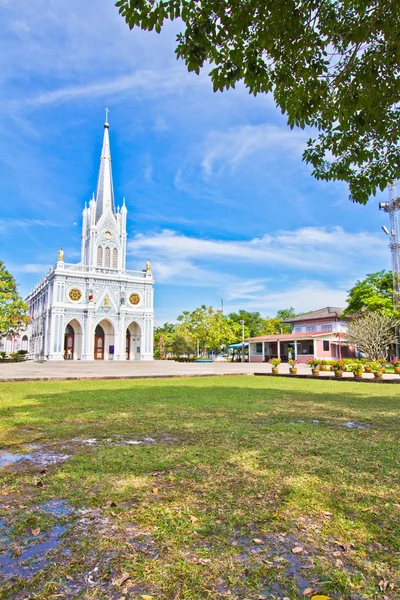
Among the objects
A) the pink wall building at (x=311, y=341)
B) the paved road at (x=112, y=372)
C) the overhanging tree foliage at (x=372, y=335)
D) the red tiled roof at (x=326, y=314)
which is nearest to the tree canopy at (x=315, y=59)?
the paved road at (x=112, y=372)

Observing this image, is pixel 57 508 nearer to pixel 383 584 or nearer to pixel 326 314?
pixel 383 584

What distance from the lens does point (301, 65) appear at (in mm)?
4727

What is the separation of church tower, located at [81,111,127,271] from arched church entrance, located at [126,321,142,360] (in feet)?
24.2

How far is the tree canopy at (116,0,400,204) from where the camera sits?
3945mm

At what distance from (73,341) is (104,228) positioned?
45.5 feet

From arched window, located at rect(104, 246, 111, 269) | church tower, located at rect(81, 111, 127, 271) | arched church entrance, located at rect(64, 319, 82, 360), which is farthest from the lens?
arched window, located at rect(104, 246, 111, 269)

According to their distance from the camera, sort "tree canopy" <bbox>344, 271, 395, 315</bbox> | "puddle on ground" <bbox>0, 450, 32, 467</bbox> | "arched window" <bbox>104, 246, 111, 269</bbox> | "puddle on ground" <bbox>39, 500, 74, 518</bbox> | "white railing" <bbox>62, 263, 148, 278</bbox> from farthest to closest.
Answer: "arched window" <bbox>104, 246, 111, 269</bbox> → "white railing" <bbox>62, 263, 148, 278</bbox> → "tree canopy" <bbox>344, 271, 395, 315</bbox> → "puddle on ground" <bbox>0, 450, 32, 467</bbox> → "puddle on ground" <bbox>39, 500, 74, 518</bbox>

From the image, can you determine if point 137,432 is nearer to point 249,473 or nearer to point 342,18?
point 249,473

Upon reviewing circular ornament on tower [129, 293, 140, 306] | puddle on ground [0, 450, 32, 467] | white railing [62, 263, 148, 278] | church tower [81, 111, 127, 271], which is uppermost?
church tower [81, 111, 127, 271]

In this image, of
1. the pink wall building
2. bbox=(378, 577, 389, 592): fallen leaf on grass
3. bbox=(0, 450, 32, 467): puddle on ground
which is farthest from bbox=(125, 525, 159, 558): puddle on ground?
the pink wall building

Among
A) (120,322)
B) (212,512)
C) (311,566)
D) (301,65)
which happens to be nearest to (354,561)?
(311,566)

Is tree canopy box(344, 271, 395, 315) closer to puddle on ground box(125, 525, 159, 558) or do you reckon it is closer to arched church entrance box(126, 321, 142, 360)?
arched church entrance box(126, 321, 142, 360)

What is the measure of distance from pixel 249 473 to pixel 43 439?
2.65 m

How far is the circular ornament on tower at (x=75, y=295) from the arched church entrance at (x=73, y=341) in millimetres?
2358
